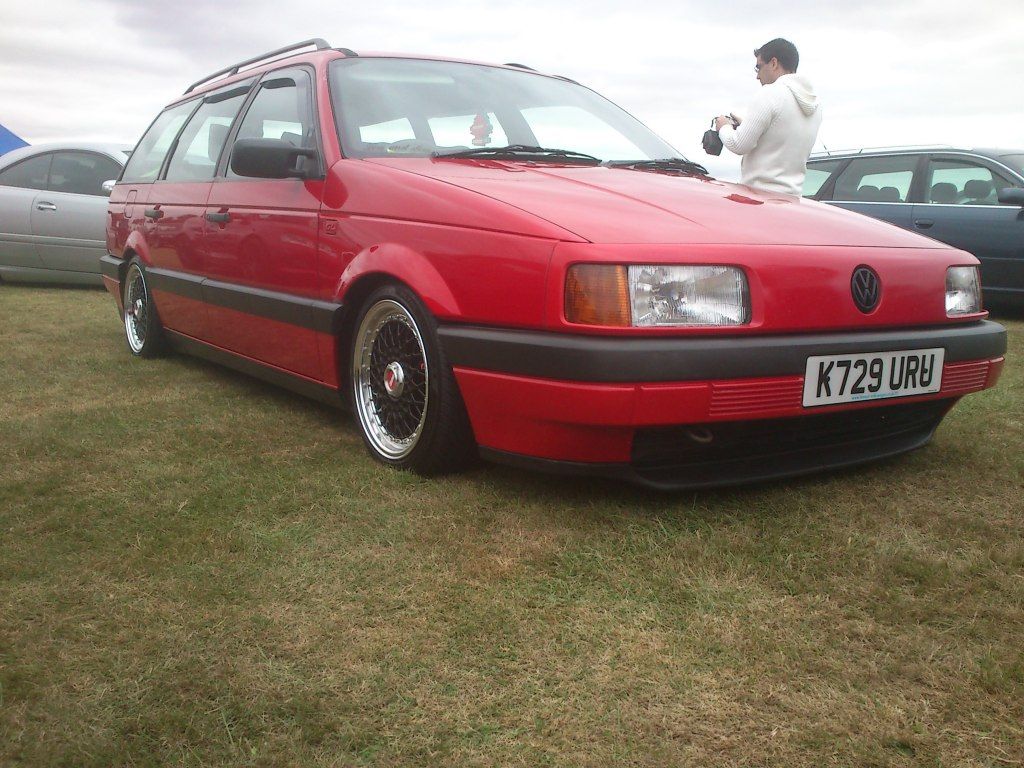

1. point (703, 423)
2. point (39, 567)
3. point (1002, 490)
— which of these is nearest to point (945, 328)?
point (1002, 490)

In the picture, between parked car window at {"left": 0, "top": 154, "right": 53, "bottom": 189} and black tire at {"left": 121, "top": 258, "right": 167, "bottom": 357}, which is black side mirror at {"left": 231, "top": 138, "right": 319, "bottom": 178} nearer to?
black tire at {"left": 121, "top": 258, "right": 167, "bottom": 357}

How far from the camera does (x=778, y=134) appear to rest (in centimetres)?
468

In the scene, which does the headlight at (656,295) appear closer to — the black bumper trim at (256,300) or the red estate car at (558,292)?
the red estate car at (558,292)

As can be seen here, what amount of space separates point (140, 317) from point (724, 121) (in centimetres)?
341

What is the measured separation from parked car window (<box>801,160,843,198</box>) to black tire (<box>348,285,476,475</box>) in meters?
6.27

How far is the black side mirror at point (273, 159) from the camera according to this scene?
3539 millimetres

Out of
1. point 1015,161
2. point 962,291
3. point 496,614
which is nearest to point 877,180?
point 1015,161

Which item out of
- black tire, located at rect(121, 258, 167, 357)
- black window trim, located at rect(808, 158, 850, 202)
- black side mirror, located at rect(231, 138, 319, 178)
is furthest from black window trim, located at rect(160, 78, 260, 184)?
black window trim, located at rect(808, 158, 850, 202)

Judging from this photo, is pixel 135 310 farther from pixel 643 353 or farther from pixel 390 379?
pixel 643 353

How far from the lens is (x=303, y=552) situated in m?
2.56

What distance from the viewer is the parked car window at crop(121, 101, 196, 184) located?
5422 millimetres

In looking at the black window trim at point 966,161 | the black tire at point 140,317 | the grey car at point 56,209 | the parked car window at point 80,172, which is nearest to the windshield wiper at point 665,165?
the black tire at point 140,317

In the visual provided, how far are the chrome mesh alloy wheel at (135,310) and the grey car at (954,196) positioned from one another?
223 inches

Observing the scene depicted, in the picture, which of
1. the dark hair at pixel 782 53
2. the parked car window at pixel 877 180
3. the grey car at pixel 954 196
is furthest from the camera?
the parked car window at pixel 877 180
